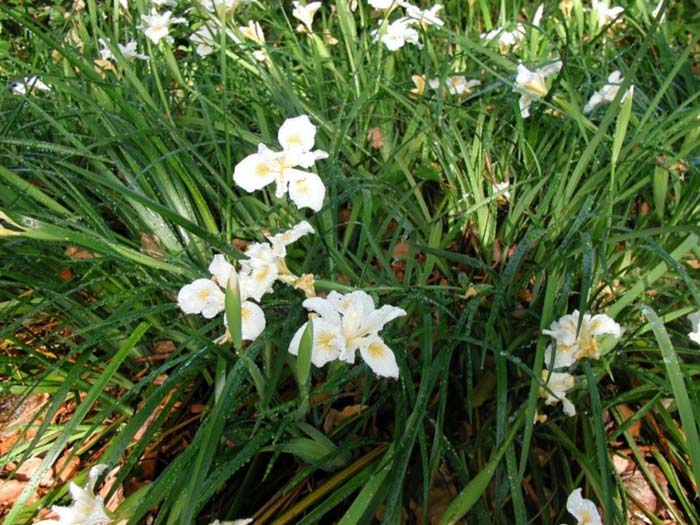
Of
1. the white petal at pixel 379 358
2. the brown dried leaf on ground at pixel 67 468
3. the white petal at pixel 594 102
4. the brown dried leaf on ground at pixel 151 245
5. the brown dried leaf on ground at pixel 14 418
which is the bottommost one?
the brown dried leaf on ground at pixel 67 468

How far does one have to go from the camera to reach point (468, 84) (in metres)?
2.14

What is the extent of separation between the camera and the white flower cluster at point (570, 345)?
50.3 inches

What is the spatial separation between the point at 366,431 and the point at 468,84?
122 centimetres

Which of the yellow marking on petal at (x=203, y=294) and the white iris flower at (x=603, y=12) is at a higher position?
the yellow marking on petal at (x=203, y=294)

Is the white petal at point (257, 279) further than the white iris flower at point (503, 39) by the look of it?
No

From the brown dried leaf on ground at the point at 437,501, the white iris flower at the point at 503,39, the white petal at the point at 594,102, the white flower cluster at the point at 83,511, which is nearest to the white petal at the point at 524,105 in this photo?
the white petal at the point at 594,102

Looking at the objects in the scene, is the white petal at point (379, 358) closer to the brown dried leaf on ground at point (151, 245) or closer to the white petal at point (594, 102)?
the brown dried leaf on ground at point (151, 245)

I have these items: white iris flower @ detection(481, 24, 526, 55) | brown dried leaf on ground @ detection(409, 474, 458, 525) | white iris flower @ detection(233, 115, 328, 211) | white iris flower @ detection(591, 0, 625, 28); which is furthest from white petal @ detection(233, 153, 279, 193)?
white iris flower @ detection(591, 0, 625, 28)

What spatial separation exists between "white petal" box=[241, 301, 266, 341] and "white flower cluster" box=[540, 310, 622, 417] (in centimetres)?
56

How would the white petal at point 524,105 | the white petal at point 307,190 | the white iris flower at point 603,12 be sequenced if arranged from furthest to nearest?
the white iris flower at point 603,12
the white petal at point 524,105
the white petal at point 307,190

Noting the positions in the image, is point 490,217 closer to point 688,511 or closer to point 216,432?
point 688,511

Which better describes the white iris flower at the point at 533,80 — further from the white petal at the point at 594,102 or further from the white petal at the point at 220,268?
the white petal at the point at 220,268

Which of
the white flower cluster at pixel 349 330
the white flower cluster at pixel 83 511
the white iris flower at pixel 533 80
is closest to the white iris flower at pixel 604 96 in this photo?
the white iris flower at pixel 533 80

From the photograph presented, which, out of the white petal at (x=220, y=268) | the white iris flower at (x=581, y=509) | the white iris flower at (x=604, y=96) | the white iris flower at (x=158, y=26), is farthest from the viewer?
the white iris flower at (x=158, y=26)
